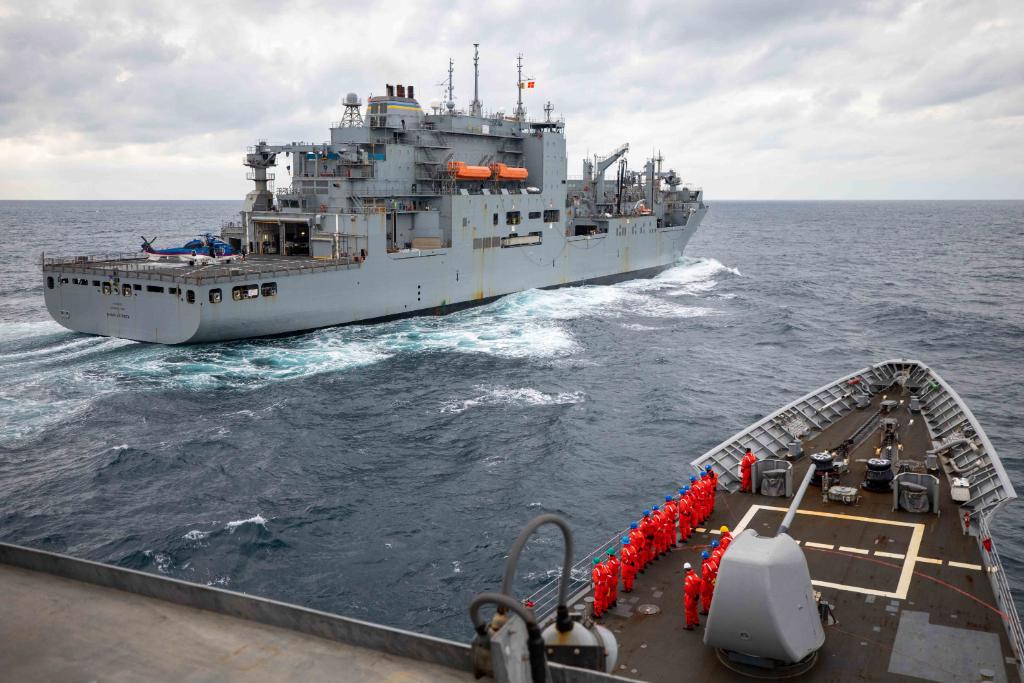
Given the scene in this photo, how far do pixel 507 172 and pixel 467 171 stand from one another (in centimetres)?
424

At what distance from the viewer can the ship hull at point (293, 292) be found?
105ft

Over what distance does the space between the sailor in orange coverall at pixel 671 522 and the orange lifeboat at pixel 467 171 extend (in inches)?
1264

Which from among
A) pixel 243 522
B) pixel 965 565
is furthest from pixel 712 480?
pixel 243 522

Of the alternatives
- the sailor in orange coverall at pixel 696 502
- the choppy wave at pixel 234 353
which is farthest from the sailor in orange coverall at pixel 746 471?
the choppy wave at pixel 234 353

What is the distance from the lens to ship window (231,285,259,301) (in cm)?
3250

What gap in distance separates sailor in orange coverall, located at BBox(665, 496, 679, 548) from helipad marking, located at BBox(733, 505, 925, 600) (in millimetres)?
1091

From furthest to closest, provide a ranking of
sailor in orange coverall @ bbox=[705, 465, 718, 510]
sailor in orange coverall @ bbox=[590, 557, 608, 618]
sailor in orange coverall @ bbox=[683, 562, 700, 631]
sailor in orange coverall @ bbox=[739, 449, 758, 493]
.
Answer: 1. sailor in orange coverall @ bbox=[739, 449, 758, 493]
2. sailor in orange coverall @ bbox=[705, 465, 718, 510]
3. sailor in orange coverall @ bbox=[590, 557, 608, 618]
4. sailor in orange coverall @ bbox=[683, 562, 700, 631]

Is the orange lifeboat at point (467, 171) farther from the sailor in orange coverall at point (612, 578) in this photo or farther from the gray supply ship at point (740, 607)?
the sailor in orange coverall at point (612, 578)

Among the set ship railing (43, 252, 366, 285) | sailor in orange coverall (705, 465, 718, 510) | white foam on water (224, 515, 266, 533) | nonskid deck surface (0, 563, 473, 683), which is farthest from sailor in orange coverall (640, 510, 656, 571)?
ship railing (43, 252, 366, 285)

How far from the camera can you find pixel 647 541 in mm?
13875

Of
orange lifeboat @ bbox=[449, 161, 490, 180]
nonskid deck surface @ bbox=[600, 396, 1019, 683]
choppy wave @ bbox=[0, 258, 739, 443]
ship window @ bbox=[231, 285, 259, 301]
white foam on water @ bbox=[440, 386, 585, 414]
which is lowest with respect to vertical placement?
nonskid deck surface @ bbox=[600, 396, 1019, 683]

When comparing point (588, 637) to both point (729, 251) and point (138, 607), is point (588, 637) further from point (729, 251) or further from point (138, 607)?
point (729, 251)

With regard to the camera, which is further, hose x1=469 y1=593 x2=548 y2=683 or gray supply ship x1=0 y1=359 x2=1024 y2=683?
gray supply ship x1=0 y1=359 x2=1024 y2=683

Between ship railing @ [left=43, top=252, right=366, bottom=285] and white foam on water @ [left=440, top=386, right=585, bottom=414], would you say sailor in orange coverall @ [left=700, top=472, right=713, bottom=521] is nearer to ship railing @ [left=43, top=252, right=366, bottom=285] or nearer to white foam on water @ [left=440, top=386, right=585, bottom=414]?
white foam on water @ [left=440, top=386, right=585, bottom=414]
